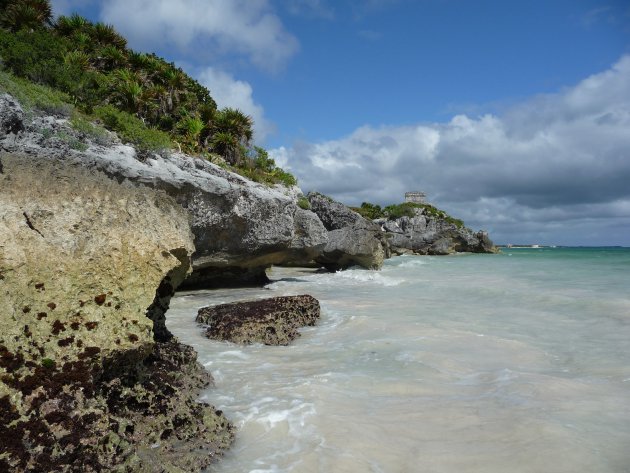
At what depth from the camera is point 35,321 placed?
11.7 feet

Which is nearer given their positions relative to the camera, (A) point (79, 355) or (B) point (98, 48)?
(A) point (79, 355)

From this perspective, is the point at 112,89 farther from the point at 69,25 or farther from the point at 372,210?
the point at 372,210

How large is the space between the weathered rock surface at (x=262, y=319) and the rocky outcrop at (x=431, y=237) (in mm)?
55224

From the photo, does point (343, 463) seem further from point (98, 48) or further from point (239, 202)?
point (98, 48)

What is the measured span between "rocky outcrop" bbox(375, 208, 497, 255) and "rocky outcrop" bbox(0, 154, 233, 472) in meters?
60.8

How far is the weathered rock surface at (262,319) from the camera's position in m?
8.04

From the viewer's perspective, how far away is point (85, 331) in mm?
3721

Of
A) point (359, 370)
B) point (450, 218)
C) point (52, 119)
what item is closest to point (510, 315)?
point (359, 370)

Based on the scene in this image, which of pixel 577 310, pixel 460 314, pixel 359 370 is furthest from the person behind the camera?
pixel 577 310

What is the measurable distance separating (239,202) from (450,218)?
252ft

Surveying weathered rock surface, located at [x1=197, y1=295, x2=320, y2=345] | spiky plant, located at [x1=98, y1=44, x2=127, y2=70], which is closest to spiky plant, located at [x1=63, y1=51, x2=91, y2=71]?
spiky plant, located at [x1=98, y1=44, x2=127, y2=70]

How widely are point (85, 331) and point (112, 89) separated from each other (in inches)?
713

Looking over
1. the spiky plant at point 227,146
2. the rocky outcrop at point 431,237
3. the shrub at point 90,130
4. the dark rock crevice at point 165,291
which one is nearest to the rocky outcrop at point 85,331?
the dark rock crevice at point 165,291

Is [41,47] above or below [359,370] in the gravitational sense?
above
